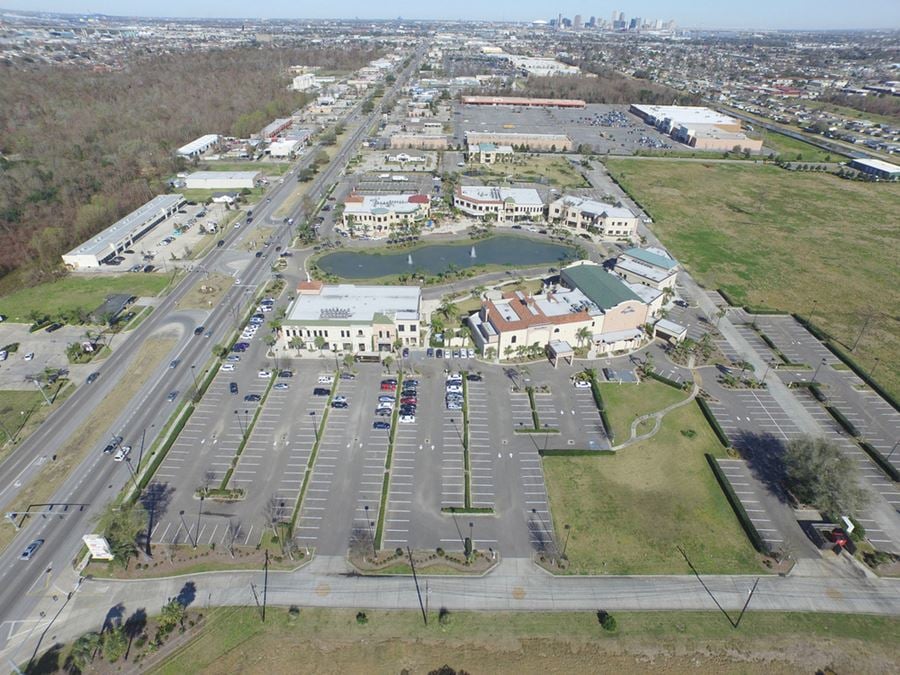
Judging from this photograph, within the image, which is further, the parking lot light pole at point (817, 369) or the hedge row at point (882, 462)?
the parking lot light pole at point (817, 369)

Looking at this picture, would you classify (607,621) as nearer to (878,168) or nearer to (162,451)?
(162,451)

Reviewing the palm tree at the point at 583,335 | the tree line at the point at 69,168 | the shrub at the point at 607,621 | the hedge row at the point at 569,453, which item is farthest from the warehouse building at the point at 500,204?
the shrub at the point at 607,621

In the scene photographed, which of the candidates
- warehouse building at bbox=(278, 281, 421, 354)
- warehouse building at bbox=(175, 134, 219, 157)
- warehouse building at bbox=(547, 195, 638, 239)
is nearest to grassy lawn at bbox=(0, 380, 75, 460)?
warehouse building at bbox=(278, 281, 421, 354)

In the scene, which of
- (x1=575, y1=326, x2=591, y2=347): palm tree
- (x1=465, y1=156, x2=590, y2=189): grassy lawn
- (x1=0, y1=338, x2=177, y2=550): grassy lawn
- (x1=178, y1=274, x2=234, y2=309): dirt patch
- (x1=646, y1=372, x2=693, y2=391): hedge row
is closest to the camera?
(x1=0, y1=338, x2=177, y2=550): grassy lawn

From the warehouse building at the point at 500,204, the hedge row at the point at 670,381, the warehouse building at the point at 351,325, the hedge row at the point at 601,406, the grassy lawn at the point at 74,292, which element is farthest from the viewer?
the warehouse building at the point at 500,204

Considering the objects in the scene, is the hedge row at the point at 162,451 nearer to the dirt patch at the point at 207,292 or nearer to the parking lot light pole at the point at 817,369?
the dirt patch at the point at 207,292

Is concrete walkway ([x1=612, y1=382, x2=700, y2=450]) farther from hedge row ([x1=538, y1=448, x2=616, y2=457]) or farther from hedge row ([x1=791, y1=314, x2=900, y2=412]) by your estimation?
hedge row ([x1=791, y1=314, x2=900, y2=412])

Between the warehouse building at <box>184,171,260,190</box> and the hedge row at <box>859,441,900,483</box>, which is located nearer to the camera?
the hedge row at <box>859,441,900,483</box>
